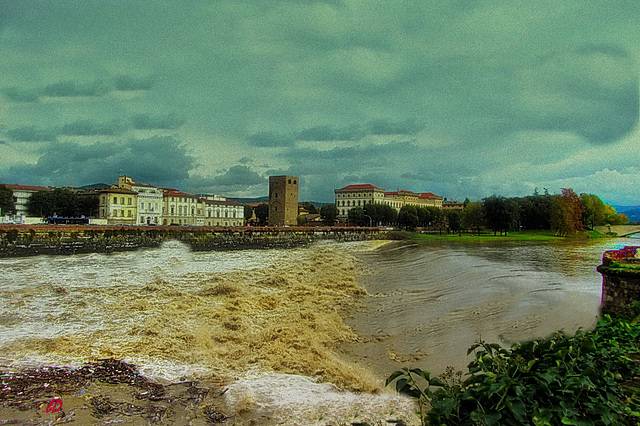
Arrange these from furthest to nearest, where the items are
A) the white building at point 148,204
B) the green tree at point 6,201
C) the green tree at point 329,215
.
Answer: the green tree at point 329,215 → the white building at point 148,204 → the green tree at point 6,201

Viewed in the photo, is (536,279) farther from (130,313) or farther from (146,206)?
(146,206)

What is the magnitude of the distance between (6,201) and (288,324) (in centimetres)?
7087

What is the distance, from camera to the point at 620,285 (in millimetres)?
7895

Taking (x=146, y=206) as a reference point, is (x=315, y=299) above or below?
below

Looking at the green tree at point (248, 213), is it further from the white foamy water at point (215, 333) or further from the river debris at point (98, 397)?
the river debris at point (98, 397)

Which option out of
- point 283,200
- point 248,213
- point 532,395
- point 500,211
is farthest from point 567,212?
point 248,213

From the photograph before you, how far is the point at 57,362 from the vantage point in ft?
21.8

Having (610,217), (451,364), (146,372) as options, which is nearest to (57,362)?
(146,372)

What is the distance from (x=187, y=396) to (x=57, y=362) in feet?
10.2

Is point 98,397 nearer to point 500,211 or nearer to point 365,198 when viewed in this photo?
point 500,211

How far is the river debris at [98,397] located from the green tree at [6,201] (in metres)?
69.4

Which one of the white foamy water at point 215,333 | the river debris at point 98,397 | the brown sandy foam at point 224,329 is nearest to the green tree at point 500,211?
the white foamy water at point 215,333

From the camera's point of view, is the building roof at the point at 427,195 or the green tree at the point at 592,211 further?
the building roof at the point at 427,195

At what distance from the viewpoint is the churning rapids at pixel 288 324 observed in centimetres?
610
